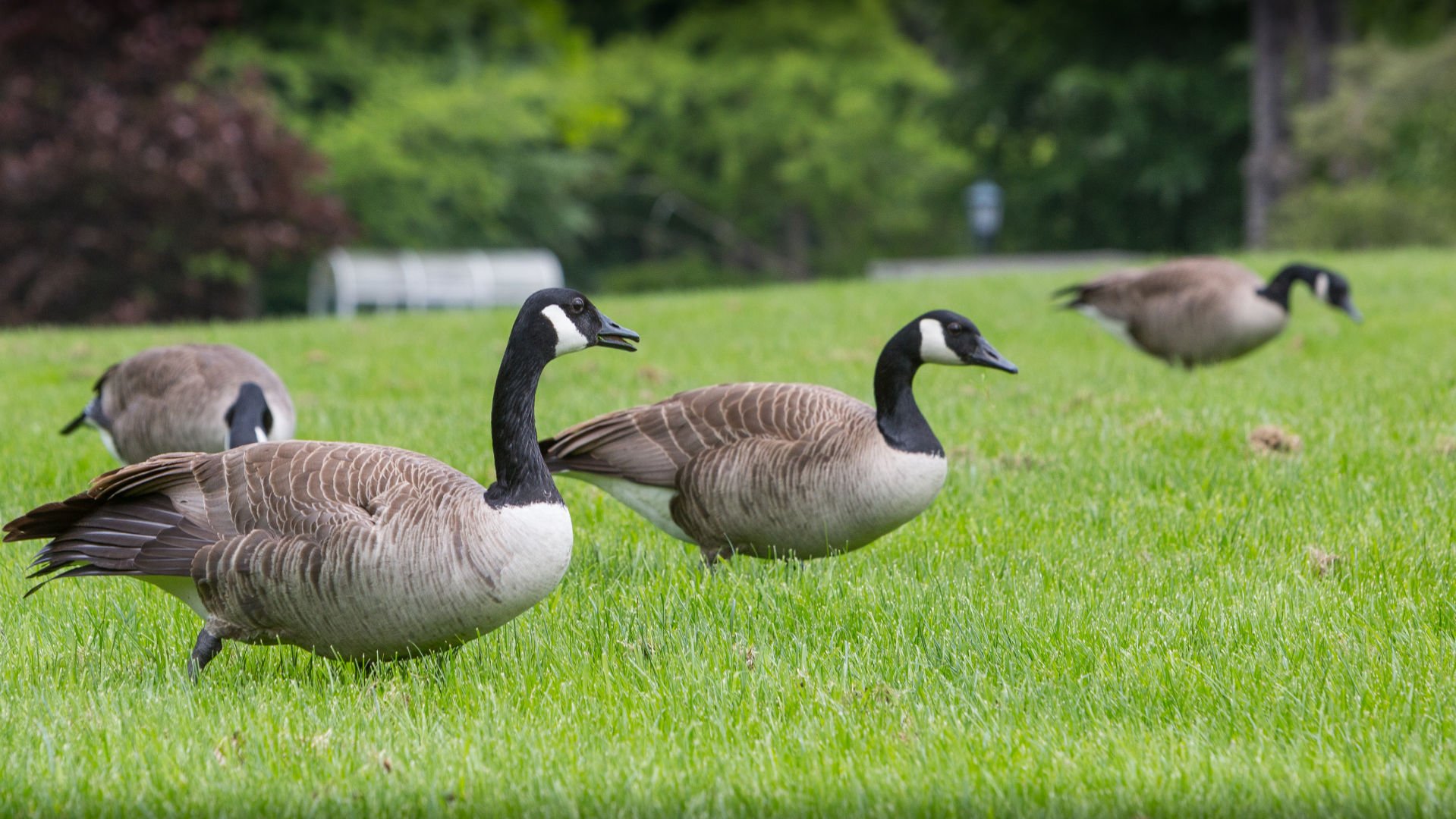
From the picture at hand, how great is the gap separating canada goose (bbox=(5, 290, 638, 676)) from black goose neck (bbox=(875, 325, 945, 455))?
4.69ft

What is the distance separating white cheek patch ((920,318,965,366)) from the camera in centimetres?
542

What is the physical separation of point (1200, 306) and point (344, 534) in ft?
26.4

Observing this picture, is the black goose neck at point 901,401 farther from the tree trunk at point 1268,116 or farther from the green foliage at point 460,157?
the green foliage at point 460,157

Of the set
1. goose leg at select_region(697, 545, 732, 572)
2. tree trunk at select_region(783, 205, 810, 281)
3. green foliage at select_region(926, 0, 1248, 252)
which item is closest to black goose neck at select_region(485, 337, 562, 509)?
goose leg at select_region(697, 545, 732, 572)

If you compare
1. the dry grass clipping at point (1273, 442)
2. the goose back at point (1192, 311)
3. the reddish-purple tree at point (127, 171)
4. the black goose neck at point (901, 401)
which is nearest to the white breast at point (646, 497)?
the black goose neck at point (901, 401)

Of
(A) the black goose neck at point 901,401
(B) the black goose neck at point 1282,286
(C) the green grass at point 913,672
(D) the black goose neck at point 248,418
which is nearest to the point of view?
(C) the green grass at point 913,672

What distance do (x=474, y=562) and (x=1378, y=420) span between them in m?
6.19

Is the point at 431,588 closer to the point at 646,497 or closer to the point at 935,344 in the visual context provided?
the point at 646,497

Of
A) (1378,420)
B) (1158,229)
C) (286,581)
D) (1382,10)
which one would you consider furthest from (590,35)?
(286,581)

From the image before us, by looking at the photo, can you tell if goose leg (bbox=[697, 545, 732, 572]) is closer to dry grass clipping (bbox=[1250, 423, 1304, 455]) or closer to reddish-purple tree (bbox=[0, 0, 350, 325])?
dry grass clipping (bbox=[1250, 423, 1304, 455])

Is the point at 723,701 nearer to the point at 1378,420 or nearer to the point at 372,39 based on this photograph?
the point at 1378,420

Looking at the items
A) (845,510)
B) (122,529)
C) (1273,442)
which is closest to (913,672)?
(845,510)

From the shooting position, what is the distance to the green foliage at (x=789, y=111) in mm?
34500

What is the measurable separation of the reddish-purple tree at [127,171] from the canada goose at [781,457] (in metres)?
19.2
